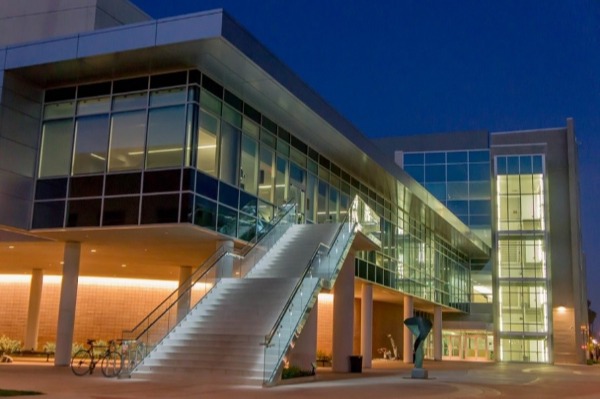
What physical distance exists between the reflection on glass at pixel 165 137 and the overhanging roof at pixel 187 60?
4.70 feet

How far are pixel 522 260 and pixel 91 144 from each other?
4625cm

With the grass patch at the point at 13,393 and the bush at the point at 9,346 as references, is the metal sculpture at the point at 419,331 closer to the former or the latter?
the grass patch at the point at 13,393

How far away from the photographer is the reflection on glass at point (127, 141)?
23859mm

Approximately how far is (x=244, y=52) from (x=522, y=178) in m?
47.1

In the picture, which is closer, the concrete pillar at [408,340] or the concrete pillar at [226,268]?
the concrete pillar at [226,268]

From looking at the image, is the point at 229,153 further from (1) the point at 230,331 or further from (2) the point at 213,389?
(2) the point at 213,389

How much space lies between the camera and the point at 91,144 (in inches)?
968

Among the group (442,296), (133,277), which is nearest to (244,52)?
(133,277)

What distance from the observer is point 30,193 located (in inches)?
961

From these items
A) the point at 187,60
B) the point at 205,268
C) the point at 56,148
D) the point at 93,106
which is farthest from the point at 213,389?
the point at 93,106

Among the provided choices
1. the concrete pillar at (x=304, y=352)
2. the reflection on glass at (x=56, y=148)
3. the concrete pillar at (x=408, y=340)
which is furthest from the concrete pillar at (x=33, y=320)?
the concrete pillar at (x=408, y=340)

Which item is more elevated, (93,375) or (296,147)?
(296,147)

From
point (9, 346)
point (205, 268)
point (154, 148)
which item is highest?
point (154, 148)

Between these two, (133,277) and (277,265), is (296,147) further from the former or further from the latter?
(133,277)
